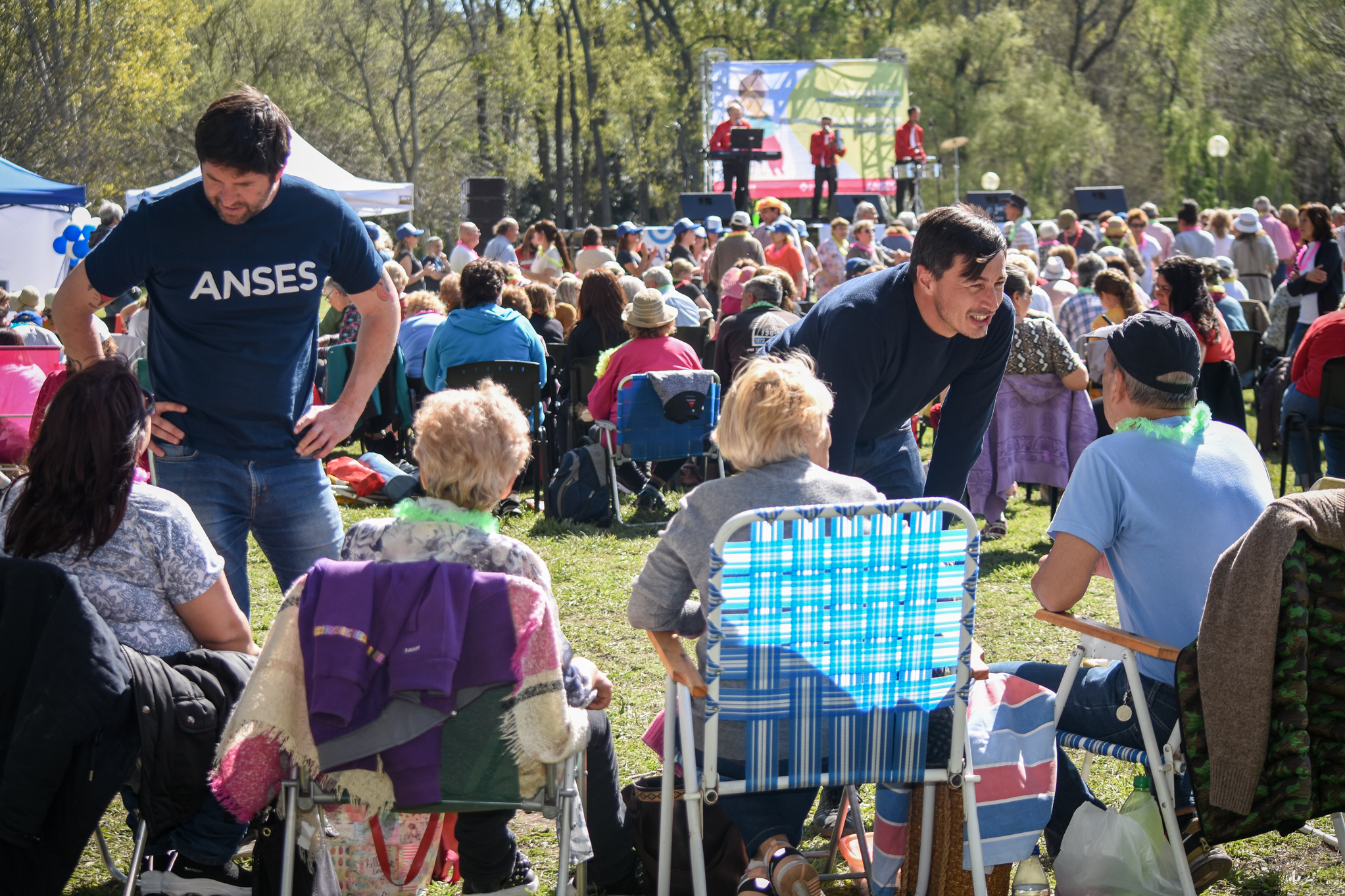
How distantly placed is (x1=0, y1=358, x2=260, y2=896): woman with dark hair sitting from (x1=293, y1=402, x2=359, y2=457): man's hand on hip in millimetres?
428

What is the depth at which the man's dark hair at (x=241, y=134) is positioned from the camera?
2.67 metres

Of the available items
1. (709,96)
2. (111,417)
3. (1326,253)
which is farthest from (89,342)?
(709,96)

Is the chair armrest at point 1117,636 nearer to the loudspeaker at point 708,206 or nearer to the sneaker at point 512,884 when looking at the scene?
the sneaker at point 512,884

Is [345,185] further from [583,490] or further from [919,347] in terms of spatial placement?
[919,347]

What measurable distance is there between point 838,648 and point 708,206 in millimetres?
19153

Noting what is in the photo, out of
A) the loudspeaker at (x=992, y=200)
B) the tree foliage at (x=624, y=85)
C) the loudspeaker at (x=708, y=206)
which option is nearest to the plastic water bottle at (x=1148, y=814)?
the loudspeaker at (x=708, y=206)

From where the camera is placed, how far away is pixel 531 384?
25.1 feet

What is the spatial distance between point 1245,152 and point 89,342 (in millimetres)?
36445

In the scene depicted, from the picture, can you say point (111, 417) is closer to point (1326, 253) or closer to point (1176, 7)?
point (1326, 253)

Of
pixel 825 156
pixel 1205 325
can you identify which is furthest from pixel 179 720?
pixel 825 156

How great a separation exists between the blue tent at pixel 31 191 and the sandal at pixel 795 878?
14973 millimetres

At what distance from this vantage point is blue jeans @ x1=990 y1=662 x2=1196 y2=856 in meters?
2.85

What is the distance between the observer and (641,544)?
7184 mm

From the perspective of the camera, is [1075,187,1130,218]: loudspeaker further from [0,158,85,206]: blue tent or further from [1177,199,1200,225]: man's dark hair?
[0,158,85,206]: blue tent
